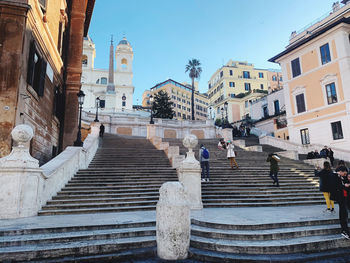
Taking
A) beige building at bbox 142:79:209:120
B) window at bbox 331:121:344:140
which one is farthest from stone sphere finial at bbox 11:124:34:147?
beige building at bbox 142:79:209:120

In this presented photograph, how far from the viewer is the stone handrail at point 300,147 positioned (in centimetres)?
1912

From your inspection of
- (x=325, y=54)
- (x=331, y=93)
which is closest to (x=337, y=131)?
(x=331, y=93)

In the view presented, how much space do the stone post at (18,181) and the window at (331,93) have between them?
80.2 feet

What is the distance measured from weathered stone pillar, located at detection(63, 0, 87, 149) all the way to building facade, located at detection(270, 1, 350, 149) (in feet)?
70.5

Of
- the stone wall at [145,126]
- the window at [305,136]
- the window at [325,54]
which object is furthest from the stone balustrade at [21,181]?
the window at [325,54]

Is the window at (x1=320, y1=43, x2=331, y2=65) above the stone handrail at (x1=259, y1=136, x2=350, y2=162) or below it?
above

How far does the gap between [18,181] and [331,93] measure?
25.2 m

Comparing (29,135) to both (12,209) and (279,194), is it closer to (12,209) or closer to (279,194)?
(12,209)

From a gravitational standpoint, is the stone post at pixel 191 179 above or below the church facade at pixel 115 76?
below

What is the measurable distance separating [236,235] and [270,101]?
39.1 m

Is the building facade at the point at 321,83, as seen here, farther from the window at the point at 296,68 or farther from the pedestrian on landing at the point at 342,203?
the pedestrian on landing at the point at 342,203

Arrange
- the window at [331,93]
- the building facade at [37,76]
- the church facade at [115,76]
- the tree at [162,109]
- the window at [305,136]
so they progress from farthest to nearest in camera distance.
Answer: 1. the church facade at [115,76]
2. the tree at [162,109]
3. the window at [305,136]
4. the window at [331,93]
5. the building facade at [37,76]

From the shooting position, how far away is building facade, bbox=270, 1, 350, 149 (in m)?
21.2

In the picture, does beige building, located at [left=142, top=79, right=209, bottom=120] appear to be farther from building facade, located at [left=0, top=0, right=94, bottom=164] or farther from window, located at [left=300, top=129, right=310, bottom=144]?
building facade, located at [left=0, top=0, right=94, bottom=164]
